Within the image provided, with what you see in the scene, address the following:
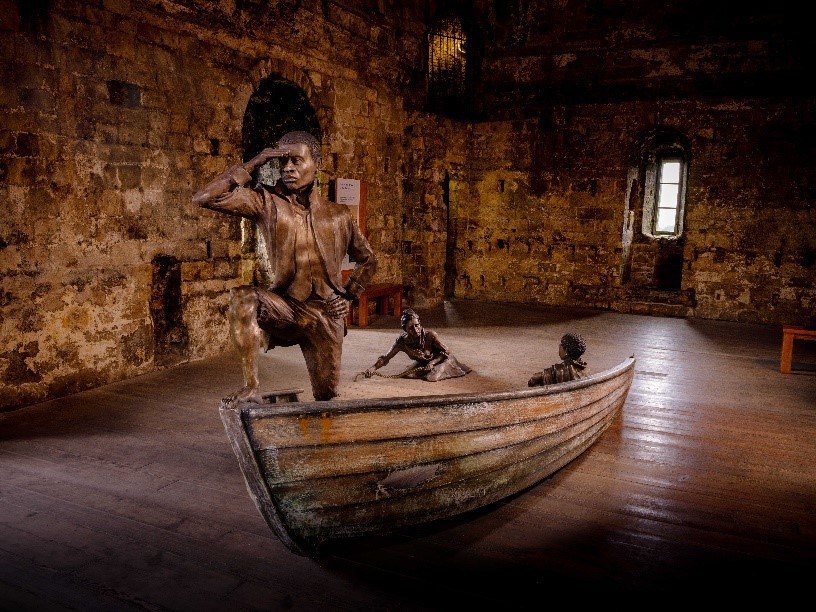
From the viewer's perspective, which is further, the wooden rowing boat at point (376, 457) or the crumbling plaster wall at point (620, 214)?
the crumbling plaster wall at point (620, 214)

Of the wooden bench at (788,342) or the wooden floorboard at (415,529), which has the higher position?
the wooden bench at (788,342)

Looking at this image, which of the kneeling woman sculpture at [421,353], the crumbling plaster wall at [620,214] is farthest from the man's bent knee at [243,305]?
the crumbling plaster wall at [620,214]

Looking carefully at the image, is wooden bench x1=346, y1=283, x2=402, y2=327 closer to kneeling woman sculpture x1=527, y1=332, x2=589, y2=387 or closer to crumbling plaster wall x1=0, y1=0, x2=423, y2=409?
crumbling plaster wall x1=0, y1=0, x2=423, y2=409

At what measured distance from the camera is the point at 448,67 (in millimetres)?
11438

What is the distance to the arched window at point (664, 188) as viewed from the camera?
38.3 ft

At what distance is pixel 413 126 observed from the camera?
33.9ft

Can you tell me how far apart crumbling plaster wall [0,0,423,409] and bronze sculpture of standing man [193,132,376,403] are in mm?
2356

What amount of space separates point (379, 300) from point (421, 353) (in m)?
3.56

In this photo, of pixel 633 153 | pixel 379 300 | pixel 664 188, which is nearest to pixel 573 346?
pixel 379 300

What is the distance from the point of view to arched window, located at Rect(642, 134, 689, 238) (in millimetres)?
11664

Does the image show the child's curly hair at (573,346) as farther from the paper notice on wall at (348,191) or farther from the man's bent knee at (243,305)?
the paper notice on wall at (348,191)

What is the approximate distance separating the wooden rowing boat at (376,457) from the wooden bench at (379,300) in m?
5.31

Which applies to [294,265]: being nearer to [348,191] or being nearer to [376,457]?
[376,457]

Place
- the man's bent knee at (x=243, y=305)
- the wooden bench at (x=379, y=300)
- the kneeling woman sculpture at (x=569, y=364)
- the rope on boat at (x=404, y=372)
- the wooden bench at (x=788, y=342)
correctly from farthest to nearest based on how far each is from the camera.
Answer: the wooden bench at (x=379, y=300)
the wooden bench at (x=788, y=342)
the rope on boat at (x=404, y=372)
the kneeling woman sculpture at (x=569, y=364)
the man's bent knee at (x=243, y=305)
